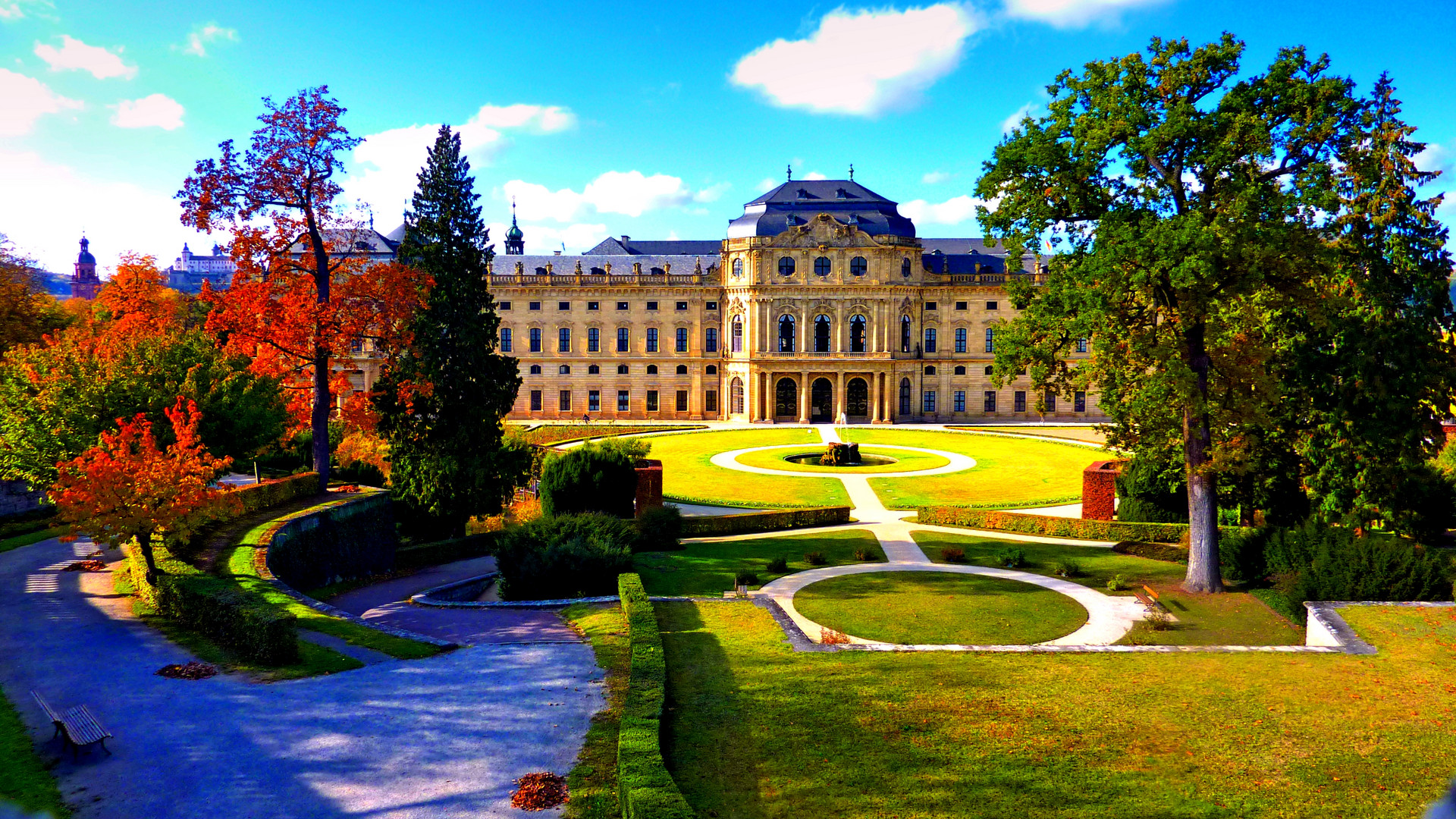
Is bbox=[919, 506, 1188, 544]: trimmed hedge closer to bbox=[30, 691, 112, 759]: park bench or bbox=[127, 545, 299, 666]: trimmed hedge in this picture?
bbox=[127, 545, 299, 666]: trimmed hedge

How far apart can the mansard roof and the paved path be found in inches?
2371

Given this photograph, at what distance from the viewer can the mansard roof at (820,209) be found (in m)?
72.8

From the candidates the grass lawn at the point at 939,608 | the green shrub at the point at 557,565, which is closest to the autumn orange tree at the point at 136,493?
the green shrub at the point at 557,565

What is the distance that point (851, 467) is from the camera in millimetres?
47281

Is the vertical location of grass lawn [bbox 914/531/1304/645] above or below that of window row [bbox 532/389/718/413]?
below

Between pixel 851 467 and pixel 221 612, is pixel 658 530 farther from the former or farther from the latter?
pixel 851 467

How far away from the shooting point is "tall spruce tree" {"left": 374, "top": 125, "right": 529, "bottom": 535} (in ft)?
98.0

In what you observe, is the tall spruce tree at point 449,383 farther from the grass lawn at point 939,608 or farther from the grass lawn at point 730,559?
the grass lawn at point 939,608

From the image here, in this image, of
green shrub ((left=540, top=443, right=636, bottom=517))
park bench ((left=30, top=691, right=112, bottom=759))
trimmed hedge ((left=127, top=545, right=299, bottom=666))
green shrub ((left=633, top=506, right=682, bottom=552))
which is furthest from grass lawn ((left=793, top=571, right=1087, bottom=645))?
park bench ((left=30, top=691, right=112, bottom=759))

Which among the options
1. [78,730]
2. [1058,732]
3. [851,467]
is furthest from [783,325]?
[78,730]

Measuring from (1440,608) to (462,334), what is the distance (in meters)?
28.1

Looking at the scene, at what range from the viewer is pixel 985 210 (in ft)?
75.3

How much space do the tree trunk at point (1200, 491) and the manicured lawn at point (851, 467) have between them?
883 inches

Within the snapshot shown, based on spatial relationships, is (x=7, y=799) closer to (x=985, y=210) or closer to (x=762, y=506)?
(x=985, y=210)
